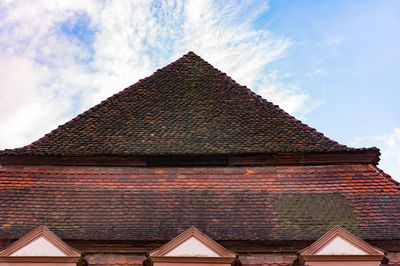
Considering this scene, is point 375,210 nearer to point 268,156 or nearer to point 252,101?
point 268,156

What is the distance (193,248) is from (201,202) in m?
1.28

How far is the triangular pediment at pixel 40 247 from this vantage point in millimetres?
8461

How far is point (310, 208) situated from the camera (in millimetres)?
9391

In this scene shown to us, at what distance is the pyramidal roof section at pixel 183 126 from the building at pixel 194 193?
0.15 ft

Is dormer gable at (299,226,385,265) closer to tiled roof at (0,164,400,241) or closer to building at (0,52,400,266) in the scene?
building at (0,52,400,266)

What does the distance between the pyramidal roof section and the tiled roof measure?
1.57 feet

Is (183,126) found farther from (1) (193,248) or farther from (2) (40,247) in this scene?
(2) (40,247)

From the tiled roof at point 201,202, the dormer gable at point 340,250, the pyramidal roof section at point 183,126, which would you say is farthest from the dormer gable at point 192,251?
the pyramidal roof section at point 183,126

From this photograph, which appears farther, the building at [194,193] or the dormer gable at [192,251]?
the building at [194,193]

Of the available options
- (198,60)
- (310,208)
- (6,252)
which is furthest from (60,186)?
(198,60)

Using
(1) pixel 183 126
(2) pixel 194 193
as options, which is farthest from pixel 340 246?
(1) pixel 183 126

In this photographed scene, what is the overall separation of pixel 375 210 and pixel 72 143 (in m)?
7.01

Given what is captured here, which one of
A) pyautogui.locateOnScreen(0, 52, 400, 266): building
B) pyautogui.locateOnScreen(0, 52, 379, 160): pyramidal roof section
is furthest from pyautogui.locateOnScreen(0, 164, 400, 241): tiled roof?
pyautogui.locateOnScreen(0, 52, 379, 160): pyramidal roof section

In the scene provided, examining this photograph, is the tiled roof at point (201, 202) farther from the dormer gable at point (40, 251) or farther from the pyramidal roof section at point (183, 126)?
the pyramidal roof section at point (183, 126)
